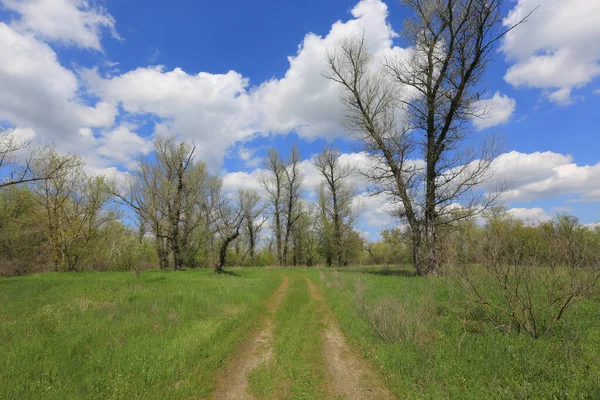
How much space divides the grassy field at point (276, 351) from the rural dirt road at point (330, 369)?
0.17 m

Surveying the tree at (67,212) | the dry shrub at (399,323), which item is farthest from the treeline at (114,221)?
the dry shrub at (399,323)

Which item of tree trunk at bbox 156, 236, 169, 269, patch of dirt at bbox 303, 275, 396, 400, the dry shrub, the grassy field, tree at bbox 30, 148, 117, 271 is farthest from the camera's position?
tree trunk at bbox 156, 236, 169, 269

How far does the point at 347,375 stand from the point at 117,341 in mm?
5358

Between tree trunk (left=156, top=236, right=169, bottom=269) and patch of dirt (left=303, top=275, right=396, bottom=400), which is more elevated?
tree trunk (left=156, top=236, right=169, bottom=269)

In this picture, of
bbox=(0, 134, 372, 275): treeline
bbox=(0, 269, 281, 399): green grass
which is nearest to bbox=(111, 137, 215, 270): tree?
bbox=(0, 134, 372, 275): treeline

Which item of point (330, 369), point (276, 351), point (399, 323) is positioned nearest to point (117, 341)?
point (276, 351)

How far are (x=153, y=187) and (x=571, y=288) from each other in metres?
33.1

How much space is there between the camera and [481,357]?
5691mm

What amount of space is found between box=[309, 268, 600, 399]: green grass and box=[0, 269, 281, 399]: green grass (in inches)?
147

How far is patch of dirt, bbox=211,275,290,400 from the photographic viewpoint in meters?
4.95

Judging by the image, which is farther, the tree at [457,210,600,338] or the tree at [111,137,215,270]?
the tree at [111,137,215,270]

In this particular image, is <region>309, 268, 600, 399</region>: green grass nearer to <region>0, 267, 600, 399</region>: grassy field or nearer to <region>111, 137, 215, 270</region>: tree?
<region>0, 267, 600, 399</region>: grassy field

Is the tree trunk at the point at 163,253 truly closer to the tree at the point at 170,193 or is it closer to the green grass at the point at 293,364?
the tree at the point at 170,193

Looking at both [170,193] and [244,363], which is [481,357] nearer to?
[244,363]
